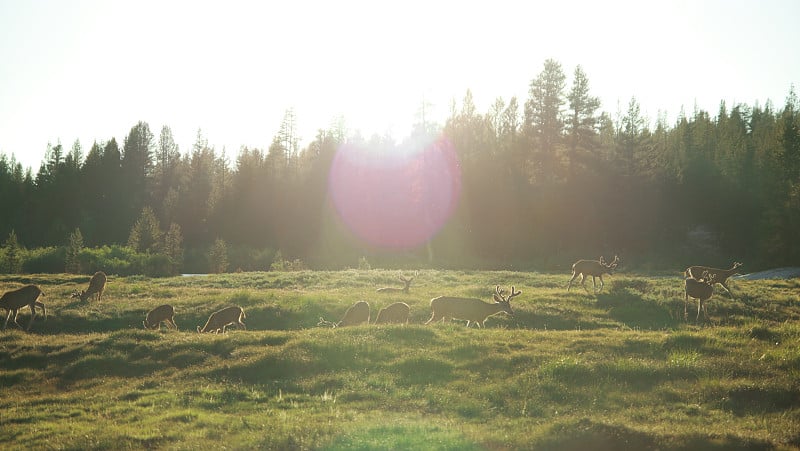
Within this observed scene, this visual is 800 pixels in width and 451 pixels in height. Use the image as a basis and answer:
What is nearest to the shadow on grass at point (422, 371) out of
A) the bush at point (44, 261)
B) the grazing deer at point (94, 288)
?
the grazing deer at point (94, 288)

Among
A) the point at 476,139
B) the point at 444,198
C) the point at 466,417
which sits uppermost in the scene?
the point at 476,139

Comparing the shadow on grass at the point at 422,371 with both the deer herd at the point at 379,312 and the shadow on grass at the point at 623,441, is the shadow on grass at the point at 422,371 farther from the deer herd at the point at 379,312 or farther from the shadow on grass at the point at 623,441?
the deer herd at the point at 379,312

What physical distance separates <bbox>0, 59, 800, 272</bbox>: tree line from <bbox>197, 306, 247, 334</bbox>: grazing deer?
30.0 meters

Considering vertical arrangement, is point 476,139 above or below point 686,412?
above

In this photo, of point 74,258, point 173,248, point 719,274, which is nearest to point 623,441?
point 719,274

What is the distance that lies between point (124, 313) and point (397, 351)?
14.5 meters

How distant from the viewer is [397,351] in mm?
17500

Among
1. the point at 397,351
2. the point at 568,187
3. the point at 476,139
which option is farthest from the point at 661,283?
the point at 476,139

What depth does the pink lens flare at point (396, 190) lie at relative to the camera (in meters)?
71.6

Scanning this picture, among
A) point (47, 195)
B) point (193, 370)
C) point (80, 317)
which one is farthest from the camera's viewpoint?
point (47, 195)

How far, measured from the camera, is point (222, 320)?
77.4 ft

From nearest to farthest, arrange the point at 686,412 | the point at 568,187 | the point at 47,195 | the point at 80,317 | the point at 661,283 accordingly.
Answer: the point at 686,412 < the point at 80,317 < the point at 661,283 < the point at 568,187 < the point at 47,195

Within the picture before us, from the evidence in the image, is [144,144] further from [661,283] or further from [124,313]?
[661,283]

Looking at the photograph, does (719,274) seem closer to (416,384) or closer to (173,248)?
(416,384)
